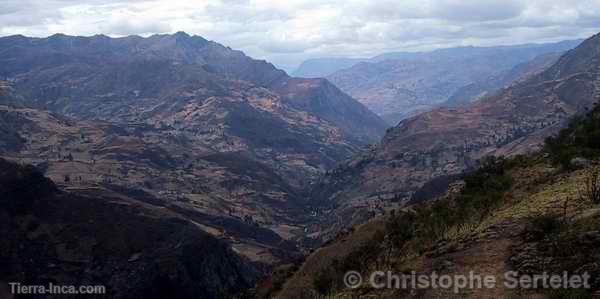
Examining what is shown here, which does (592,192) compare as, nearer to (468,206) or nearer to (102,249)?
(468,206)

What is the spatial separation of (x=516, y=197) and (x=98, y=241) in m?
85.6

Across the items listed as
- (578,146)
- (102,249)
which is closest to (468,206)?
Answer: (578,146)

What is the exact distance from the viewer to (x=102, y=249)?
97.4 metres

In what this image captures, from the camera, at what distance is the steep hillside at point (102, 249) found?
88875 mm

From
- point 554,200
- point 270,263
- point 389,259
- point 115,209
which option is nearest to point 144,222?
point 115,209

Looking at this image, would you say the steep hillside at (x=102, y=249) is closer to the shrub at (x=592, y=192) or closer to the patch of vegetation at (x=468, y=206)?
the patch of vegetation at (x=468, y=206)

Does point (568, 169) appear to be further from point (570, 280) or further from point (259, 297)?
point (259, 297)

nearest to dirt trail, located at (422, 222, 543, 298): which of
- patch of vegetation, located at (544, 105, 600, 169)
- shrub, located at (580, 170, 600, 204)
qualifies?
shrub, located at (580, 170, 600, 204)

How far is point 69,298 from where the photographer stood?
78.3 meters

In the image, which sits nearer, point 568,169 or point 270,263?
point 568,169

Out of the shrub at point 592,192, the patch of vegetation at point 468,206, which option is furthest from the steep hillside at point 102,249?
the shrub at point 592,192

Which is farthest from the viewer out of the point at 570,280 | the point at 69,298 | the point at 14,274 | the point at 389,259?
the point at 14,274

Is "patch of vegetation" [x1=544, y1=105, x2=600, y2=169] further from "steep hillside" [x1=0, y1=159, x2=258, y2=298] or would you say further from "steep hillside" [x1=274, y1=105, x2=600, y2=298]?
"steep hillside" [x1=0, y1=159, x2=258, y2=298]

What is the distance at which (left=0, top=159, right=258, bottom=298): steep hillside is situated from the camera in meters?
88.9
